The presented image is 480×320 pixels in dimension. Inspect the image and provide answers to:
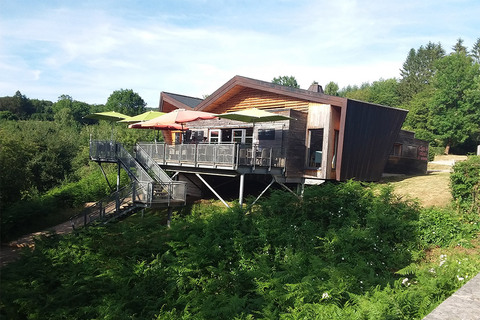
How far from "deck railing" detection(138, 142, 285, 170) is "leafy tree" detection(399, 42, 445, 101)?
6089 centimetres

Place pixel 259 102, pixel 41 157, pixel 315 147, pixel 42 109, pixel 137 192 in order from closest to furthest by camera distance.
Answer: pixel 137 192
pixel 315 147
pixel 259 102
pixel 41 157
pixel 42 109

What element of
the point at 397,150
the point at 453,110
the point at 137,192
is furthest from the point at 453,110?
the point at 137,192

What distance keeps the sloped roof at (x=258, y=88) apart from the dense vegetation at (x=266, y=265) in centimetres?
480

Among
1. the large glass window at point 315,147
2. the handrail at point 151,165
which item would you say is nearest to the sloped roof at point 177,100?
the handrail at point 151,165

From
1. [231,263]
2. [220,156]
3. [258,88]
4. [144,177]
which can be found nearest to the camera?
[231,263]

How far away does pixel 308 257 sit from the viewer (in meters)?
10.1

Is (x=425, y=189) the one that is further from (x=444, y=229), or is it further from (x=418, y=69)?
(x=418, y=69)

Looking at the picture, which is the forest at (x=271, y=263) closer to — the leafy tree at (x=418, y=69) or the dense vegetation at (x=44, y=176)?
the dense vegetation at (x=44, y=176)

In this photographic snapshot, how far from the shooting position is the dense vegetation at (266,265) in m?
7.40

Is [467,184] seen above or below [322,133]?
below

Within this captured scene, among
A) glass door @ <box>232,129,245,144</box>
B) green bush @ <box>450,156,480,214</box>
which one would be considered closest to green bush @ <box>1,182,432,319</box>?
green bush @ <box>450,156,480,214</box>

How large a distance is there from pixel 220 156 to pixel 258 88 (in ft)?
17.0

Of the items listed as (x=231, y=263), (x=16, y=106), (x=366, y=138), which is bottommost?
(x=231, y=263)

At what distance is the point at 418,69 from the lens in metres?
77.7
